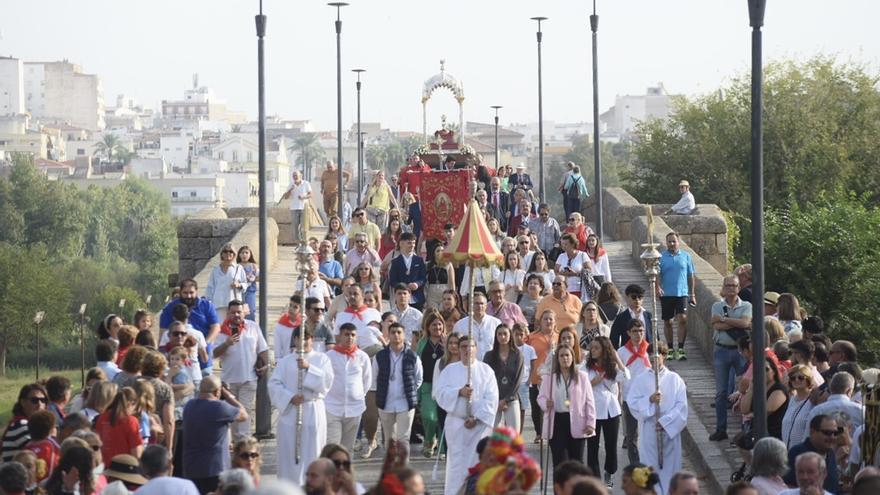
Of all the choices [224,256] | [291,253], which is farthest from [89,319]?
[224,256]

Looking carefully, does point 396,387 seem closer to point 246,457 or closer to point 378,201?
point 246,457

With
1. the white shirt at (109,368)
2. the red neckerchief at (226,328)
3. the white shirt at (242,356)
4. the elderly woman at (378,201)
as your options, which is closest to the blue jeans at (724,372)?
the white shirt at (242,356)

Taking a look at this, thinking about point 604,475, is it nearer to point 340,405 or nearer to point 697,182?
point 340,405

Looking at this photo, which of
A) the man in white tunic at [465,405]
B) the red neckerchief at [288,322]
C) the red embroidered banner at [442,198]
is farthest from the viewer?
the red embroidered banner at [442,198]

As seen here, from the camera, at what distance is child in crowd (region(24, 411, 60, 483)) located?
1257cm

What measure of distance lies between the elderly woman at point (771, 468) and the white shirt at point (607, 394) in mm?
4113

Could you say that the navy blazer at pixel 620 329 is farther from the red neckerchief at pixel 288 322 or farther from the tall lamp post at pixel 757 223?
the red neckerchief at pixel 288 322

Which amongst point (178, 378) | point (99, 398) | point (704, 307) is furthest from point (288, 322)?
point (704, 307)

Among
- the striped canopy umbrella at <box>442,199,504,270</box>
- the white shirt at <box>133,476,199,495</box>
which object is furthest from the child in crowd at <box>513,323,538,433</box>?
the white shirt at <box>133,476,199,495</box>

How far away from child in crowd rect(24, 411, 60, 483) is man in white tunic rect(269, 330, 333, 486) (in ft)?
10.5

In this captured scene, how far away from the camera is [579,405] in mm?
15633

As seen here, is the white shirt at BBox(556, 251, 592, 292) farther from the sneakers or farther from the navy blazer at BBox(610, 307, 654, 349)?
the sneakers

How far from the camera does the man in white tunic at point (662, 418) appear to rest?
1537 centimetres

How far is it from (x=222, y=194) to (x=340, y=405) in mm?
180399
